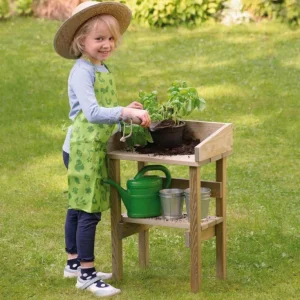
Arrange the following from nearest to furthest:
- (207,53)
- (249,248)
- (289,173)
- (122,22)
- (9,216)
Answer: (122,22) < (249,248) < (9,216) < (289,173) < (207,53)

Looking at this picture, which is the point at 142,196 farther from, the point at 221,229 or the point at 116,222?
the point at 221,229

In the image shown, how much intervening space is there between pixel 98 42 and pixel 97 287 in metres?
1.34

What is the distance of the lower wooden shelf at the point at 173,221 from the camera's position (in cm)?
493

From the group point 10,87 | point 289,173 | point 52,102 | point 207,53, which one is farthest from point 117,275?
point 207,53

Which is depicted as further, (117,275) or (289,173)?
(289,173)

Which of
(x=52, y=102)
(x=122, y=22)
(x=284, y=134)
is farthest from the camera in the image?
(x=52, y=102)

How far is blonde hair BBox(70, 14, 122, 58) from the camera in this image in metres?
4.90

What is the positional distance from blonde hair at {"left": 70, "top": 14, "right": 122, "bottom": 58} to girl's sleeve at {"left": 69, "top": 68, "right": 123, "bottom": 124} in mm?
143

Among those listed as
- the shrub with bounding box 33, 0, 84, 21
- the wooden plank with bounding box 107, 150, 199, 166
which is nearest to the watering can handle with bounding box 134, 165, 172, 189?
the wooden plank with bounding box 107, 150, 199, 166

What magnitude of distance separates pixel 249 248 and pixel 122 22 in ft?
5.53

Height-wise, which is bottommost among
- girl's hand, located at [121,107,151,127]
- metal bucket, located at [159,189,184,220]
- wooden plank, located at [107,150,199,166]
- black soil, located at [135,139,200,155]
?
metal bucket, located at [159,189,184,220]

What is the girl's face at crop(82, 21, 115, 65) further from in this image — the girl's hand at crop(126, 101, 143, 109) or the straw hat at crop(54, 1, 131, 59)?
the girl's hand at crop(126, 101, 143, 109)

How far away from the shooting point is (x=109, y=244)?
5.94 meters

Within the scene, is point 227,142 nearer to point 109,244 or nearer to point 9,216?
point 109,244
